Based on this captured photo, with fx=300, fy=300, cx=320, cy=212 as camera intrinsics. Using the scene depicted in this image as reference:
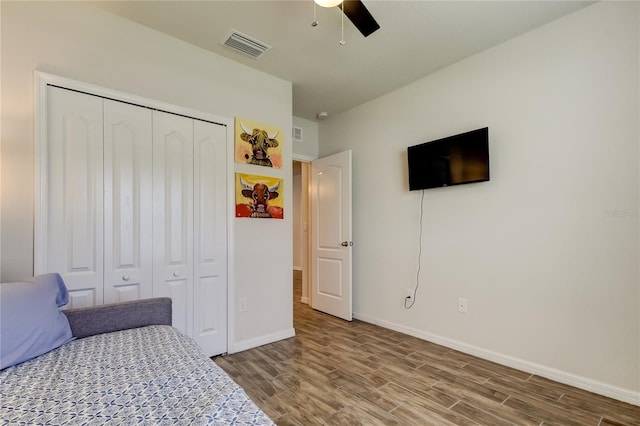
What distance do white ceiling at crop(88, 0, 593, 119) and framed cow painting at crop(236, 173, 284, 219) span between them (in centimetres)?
110

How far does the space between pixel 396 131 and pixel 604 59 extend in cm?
174

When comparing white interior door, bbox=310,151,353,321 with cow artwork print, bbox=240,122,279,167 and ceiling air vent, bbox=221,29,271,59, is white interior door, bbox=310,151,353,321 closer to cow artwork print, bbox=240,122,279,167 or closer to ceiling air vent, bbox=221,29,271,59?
cow artwork print, bbox=240,122,279,167

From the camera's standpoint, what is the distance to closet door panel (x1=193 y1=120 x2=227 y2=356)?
255 centimetres

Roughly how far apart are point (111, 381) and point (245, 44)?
2.49 metres

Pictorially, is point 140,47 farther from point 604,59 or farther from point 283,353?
point 604,59

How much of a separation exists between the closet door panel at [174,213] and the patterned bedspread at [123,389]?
0.98 m

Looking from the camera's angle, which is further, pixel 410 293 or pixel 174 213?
pixel 410 293

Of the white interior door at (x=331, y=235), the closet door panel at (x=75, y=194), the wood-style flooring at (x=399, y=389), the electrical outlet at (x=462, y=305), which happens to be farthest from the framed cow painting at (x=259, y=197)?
the electrical outlet at (x=462, y=305)

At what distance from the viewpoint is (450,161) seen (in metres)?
2.81

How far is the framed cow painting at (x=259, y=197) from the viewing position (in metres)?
2.81

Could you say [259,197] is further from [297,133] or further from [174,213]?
[297,133]

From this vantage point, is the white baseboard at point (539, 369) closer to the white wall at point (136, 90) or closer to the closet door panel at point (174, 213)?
the white wall at point (136, 90)

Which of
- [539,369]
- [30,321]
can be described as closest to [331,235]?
[539,369]

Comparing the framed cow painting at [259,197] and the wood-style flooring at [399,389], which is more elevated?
the framed cow painting at [259,197]
